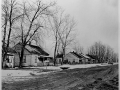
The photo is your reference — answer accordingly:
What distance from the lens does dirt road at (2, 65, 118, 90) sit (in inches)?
74.5

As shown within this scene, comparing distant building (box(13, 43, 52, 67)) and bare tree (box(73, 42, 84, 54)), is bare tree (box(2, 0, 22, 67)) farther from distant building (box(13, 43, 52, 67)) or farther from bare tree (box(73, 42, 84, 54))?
bare tree (box(73, 42, 84, 54))

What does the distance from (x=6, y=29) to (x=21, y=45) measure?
250 mm

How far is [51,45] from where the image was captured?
83.8 inches

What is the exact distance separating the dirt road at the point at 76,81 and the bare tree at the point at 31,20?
313 mm

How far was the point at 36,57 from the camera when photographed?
2.13m

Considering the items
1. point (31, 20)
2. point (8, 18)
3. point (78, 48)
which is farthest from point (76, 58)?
point (8, 18)

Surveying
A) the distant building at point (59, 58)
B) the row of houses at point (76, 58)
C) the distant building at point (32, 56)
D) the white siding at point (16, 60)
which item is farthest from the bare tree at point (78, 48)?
the white siding at point (16, 60)

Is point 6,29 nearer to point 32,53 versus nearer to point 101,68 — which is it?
point 32,53

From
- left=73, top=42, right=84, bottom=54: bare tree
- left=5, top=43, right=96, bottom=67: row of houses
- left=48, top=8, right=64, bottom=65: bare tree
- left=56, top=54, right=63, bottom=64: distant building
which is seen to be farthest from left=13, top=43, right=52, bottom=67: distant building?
left=73, top=42, right=84, bottom=54: bare tree

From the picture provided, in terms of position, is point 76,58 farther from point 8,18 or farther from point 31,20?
point 8,18

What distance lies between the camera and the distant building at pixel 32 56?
6.42 feet

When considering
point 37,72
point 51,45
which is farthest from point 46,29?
point 37,72

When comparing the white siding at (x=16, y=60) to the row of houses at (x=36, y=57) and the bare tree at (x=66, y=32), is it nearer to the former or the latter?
the row of houses at (x=36, y=57)

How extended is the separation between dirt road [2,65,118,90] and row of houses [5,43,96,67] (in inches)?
5.6
